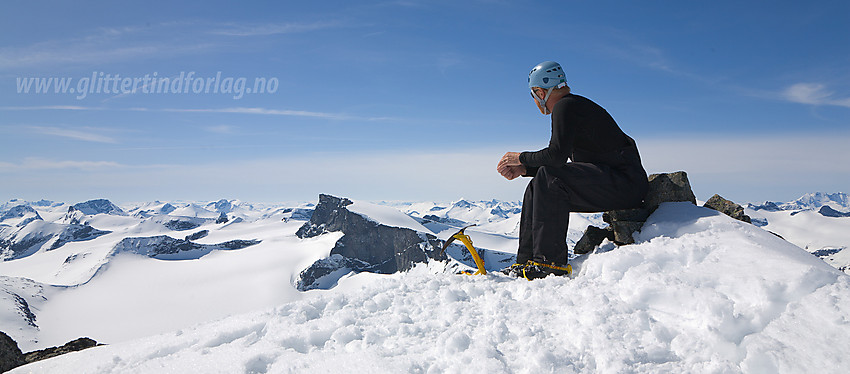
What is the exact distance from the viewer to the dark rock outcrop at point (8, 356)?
5.95m

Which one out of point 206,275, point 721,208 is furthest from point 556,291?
point 206,275

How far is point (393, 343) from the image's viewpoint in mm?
4188

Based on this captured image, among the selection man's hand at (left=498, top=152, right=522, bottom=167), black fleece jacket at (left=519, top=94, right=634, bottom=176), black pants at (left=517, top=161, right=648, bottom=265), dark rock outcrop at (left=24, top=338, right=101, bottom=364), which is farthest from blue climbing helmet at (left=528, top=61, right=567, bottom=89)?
dark rock outcrop at (left=24, top=338, right=101, bottom=364)

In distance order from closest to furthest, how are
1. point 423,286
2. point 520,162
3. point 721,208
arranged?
point 423,286
point 520,162
point 721,208

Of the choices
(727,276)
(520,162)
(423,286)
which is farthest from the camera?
(520,162)

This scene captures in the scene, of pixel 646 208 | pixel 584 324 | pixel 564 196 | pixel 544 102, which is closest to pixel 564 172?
pixel 564 196

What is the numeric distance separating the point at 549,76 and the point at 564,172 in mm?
1457

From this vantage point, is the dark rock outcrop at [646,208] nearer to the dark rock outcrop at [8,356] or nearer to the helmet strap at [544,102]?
the helmet strap at [544,102]

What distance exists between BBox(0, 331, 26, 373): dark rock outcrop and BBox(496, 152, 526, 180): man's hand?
7.47 metres

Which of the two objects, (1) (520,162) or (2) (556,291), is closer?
(2) (556,291)

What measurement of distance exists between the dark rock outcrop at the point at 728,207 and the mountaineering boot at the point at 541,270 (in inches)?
140

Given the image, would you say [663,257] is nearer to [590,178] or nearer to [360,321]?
[590,178]

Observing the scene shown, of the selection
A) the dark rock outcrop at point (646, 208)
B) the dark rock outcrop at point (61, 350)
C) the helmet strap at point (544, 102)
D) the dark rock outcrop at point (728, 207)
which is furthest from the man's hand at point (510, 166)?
the dark rock outcrop at point (61, 350)

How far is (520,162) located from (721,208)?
435 centimetres
